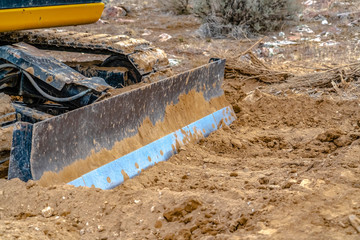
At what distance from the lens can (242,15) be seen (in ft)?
39.2

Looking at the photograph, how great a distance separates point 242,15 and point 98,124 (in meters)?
8.71

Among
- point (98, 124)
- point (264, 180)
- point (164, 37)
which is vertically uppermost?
point (98, 124)

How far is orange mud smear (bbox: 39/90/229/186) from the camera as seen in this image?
3660 millimetres

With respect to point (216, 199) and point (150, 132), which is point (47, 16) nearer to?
point (150, 132)

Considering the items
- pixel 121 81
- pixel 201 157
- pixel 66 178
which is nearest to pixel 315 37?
pixel 121 81

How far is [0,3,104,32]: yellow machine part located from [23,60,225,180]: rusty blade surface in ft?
4.59

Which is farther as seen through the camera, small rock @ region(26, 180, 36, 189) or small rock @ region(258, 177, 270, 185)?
small rock @ region(258, 177, 270, 185)

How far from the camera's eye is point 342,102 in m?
5.82

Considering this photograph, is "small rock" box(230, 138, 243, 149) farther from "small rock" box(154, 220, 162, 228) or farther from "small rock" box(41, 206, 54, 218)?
"small rock" box(41, 206, 54, 218)

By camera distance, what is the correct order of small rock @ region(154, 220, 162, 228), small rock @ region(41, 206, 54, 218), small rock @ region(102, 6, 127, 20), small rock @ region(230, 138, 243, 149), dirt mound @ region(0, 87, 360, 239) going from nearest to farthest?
dirt mound @ region(0, 87, 360, 239), small rock @ region(154, 220, 162, 228), small rock @ region(41, 206, 54, 218), small rock @ region(230, 138, 243, 149), small rock @ region(102, 6, 127, 20)

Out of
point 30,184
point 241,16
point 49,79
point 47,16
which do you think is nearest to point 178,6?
point 241,16

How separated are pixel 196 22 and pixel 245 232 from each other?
466 inches

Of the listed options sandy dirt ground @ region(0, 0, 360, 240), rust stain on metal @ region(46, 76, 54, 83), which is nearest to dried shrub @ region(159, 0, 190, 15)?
sandy dirt ground @ region(0, 0, 360, 240)

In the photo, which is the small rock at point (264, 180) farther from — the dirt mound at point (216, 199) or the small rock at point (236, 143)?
the small rock at point (236, 143)
